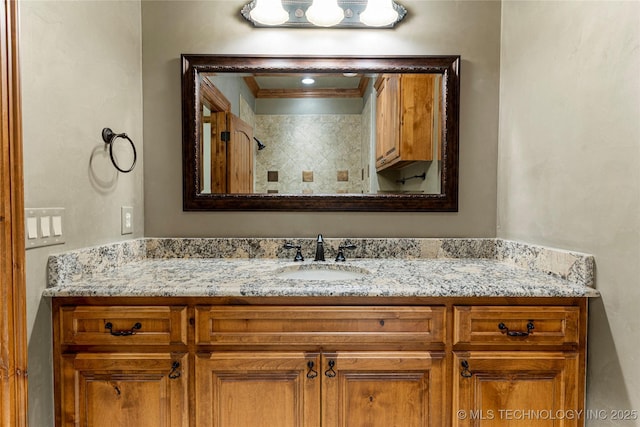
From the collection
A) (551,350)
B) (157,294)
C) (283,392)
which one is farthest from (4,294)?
(551,350)

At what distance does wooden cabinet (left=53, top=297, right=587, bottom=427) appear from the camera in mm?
1174

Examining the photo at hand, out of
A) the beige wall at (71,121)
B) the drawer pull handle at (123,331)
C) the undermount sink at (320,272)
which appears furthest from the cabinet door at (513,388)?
the beige wall at (71,121)

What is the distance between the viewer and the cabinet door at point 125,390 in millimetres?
1173

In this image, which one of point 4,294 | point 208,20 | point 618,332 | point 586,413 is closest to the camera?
point 4,294

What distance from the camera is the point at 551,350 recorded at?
1180 millimetres

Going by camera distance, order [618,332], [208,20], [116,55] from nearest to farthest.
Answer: [618,332] → [116,55] → [208,20]

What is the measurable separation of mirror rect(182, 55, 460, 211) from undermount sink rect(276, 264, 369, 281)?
0.99 feet

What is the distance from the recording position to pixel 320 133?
5.57ft

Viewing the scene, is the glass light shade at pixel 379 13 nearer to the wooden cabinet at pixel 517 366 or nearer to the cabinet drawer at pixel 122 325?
Result: the wooden cabinet at pixel 517 366

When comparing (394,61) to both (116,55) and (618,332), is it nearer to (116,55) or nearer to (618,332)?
(116,55)

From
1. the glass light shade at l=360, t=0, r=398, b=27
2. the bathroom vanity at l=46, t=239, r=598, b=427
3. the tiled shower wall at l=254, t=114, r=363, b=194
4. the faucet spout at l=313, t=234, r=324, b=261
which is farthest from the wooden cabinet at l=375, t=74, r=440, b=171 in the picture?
Answer: the bathroom vanity at l=46, t=239, r=598, b=427

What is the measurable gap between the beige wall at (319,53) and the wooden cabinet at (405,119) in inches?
5.6

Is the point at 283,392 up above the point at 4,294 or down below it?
below

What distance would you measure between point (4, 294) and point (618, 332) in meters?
1.81
